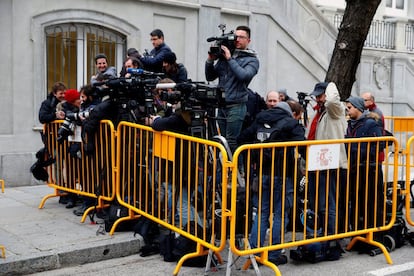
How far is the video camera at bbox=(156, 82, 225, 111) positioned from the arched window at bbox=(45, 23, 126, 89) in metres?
4.73

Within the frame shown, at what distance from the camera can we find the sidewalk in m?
5.41

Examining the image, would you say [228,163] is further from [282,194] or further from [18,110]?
[18,110]

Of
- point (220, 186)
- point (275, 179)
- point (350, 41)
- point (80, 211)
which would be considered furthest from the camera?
point (350, 41)

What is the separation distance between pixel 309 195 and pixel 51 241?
9.40 feet

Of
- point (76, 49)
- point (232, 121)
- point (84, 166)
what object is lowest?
point (84, 166)

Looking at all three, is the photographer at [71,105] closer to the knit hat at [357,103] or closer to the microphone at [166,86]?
the microphone at [166,86]

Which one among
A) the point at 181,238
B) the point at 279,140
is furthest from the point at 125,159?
the point at 279,140

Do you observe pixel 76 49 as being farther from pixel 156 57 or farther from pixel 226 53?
pixel 226 53

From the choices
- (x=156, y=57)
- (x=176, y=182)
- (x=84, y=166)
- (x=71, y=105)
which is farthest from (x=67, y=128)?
(x=176, y=182)

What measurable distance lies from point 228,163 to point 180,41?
22.3 feet

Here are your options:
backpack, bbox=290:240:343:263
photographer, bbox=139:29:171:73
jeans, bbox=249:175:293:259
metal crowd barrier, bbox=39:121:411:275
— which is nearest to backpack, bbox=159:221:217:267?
metal crowd barrier, bbox=39:121:411:275

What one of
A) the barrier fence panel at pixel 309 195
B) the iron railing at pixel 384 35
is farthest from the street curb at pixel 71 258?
the iron railing at pixel 384 35

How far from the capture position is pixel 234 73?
6.64 meters

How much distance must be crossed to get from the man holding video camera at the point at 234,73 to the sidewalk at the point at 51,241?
1902mm
